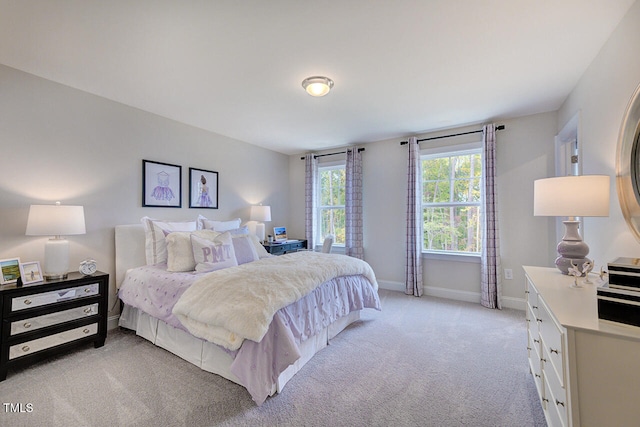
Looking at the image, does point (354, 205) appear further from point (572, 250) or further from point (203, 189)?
point (572, 250)

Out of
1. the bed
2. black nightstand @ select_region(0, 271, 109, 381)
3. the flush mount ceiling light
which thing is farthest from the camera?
the flush mount ceiling light

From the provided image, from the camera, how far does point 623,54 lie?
5.73 ft

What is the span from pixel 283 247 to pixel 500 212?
3.33 metres

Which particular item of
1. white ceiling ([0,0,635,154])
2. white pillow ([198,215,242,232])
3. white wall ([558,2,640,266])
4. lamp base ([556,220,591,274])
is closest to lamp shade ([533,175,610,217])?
lamp base ([556,220,591,274])

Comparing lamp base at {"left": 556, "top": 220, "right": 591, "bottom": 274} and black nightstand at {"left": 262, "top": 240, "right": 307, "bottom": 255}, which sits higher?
lamp base at {"left": 556, "top": 220, "right": 591, "bottom": 274}

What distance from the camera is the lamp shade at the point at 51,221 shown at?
2252 mm

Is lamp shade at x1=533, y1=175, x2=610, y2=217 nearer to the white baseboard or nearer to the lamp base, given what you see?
the lamp base

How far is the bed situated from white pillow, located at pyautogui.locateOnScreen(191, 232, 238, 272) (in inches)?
2.0

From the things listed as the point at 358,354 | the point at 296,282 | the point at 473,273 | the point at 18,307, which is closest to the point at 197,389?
the point at 296,282

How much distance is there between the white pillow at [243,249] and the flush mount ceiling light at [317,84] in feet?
5.88

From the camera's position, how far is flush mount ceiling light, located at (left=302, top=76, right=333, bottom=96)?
2478mm

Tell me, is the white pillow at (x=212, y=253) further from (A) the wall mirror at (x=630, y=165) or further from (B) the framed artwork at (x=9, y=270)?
(A) the wall mirror at (x=630, y=165)

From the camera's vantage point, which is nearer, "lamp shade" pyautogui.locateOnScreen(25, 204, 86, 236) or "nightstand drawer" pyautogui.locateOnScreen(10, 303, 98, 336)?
"nightstand drawer" pyautogui.locateOnScreen(10, 303, 98, 336)

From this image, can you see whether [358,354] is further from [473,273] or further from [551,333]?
[473,273]
